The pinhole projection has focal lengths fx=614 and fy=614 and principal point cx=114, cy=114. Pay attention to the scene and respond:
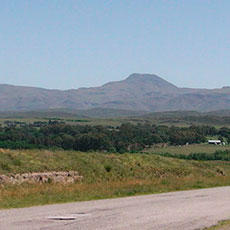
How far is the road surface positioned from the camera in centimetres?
1625

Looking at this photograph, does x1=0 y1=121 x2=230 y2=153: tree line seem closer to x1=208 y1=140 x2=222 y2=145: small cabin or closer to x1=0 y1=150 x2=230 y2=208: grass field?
x1=208 y1=140 x2=222 y2=145: small cabin

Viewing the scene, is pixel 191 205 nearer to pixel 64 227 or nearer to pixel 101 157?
pixel 64 227

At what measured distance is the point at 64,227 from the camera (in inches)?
622

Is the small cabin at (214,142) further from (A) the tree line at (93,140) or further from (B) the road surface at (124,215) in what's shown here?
(B) the road surface at (124,215)

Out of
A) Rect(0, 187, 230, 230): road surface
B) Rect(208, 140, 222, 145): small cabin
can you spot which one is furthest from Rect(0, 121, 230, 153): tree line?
Rect(0, 187, 230, 230): road surface

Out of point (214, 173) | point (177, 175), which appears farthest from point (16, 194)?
point (214, 173)

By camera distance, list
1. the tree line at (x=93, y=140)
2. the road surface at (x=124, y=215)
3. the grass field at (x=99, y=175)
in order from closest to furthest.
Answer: the road surface at (x=124, y=215) < the grass field at (x=99, y=175) < the tree line at (x=93, y=140)

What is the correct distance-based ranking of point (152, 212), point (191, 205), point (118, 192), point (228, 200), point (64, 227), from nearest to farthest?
point (64, 227) < point (152, 212) < point (191, 205) < point (228, 200) < point (118, 192)

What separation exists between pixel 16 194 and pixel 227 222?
34.4 ft

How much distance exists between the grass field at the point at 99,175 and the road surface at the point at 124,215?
2.16 m

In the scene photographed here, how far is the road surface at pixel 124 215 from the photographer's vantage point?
16.2 metres

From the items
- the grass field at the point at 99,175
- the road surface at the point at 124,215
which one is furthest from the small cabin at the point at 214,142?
the road surface at the point at 124,215

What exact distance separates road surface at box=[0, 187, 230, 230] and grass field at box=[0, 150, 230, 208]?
7.09ft

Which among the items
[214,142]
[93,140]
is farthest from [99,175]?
[214,142]
